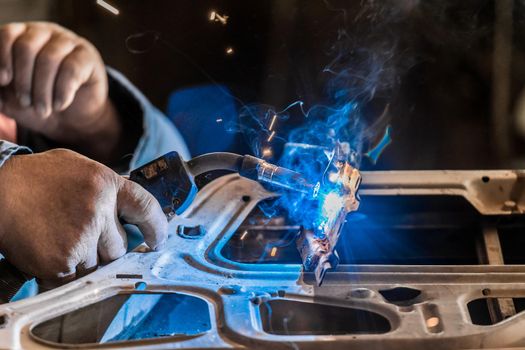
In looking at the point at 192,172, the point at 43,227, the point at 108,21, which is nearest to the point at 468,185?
the point at 192,172

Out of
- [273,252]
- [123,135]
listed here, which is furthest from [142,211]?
[123,135]

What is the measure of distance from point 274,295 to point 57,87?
137 cm

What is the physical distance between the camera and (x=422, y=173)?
1953mm

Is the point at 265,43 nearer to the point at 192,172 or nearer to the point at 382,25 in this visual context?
the point at 382,25

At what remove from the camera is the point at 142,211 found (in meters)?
1.50

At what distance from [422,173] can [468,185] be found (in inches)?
6.6

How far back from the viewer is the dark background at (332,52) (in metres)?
2.55

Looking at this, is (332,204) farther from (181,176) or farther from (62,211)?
(62,211)

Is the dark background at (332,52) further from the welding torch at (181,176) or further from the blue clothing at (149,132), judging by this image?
the welding torch at (181,176)

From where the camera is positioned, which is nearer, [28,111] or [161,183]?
[161,183]

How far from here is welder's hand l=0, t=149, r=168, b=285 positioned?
143 cm

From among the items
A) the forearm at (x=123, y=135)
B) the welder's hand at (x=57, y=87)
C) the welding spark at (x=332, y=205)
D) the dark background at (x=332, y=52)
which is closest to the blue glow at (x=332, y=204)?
the welding spark at (x=332, y=205)

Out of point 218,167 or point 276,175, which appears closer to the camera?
point 276,175

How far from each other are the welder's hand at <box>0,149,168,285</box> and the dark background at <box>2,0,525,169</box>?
1.20 meters
